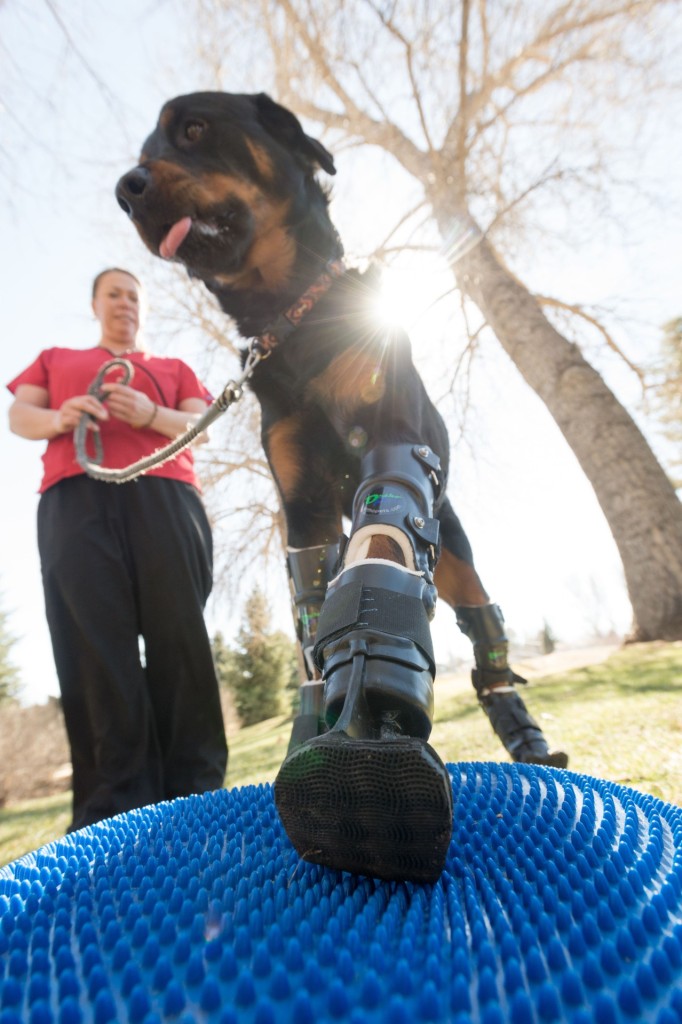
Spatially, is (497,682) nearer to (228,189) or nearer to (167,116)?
(228,189)

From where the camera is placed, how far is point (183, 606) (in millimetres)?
2209

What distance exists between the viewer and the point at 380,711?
86cm

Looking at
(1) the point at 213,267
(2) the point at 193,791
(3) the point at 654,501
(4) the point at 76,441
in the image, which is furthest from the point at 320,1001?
(3) the point at 654,501

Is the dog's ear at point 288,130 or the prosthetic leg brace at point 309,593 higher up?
the dog's ear at point 288,130

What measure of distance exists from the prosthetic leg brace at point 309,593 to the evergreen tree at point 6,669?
2244cm

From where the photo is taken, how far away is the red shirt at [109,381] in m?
2.22

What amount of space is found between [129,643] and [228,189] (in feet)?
4.99

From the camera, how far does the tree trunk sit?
5066mm

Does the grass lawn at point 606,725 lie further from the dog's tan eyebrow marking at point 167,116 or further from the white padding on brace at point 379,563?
the dog's tan eyebrow marking at point 167,116

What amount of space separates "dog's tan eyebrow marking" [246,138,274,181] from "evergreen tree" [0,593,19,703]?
22.8 metres

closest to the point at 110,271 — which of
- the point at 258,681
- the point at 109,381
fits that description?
the point at 109,381

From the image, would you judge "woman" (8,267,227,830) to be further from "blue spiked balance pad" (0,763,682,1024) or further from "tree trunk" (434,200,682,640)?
"tree trunk" (434,200,682,640)

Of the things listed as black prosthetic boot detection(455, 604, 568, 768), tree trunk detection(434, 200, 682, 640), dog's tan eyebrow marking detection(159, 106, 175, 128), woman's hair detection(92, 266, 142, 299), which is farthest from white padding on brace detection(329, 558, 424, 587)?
tree trunk detection(434, 200, 682, 640)

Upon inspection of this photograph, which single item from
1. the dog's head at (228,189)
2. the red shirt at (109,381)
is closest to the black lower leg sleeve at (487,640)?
the dog's head at (228,189)
